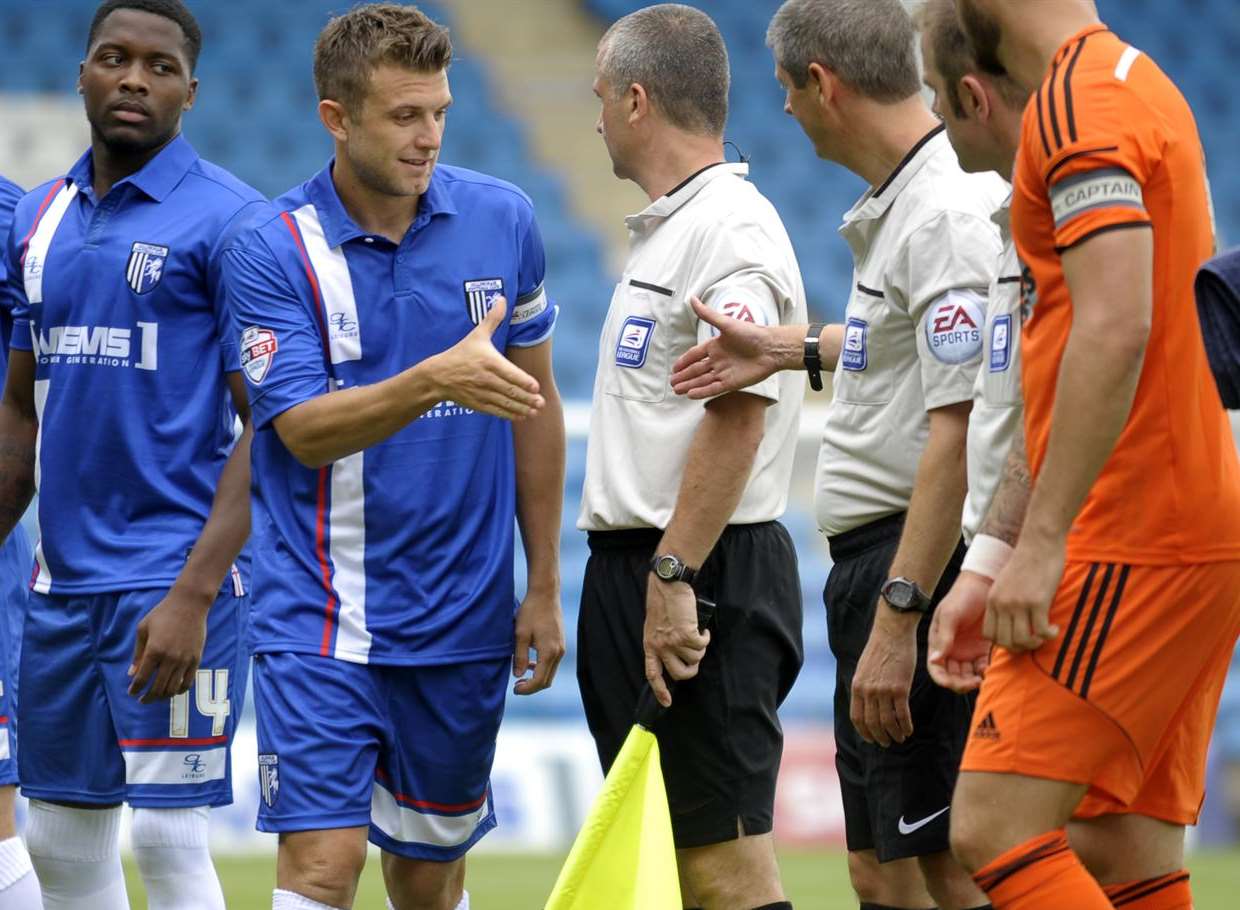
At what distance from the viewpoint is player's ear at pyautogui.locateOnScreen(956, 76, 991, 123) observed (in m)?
2.98

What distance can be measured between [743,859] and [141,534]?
1482 mm

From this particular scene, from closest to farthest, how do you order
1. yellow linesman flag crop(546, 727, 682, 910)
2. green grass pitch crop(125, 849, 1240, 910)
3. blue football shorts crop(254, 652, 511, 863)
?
yellow linesman flag crop(546, 727, 682, 910)
blue football shorts crop(254, 652, 511, 863)
green grass pitch crop(125, 849, 1240, 910)

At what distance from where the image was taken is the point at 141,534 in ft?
13.2

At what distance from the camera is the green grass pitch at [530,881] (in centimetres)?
716

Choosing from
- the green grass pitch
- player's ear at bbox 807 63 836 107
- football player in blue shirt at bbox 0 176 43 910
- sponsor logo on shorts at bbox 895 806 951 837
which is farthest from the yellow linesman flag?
the green grass pitch

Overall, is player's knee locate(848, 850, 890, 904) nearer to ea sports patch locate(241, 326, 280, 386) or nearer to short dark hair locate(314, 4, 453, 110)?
ea sports patch locate(241, 326, 280, 386)

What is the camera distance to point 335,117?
149 inches

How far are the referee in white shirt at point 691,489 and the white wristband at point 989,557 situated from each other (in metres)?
0.82

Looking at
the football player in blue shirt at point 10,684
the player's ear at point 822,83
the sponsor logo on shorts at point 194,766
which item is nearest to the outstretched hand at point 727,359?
the player's ear at point 822,83

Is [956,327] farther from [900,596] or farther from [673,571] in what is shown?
[673,571]

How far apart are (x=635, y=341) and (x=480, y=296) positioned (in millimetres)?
339

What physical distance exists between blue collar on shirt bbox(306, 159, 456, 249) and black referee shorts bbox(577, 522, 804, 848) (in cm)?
78

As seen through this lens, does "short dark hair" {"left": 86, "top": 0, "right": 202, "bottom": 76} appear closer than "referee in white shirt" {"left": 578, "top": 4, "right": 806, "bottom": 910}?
No

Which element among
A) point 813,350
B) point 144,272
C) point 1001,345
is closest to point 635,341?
point 813,350
